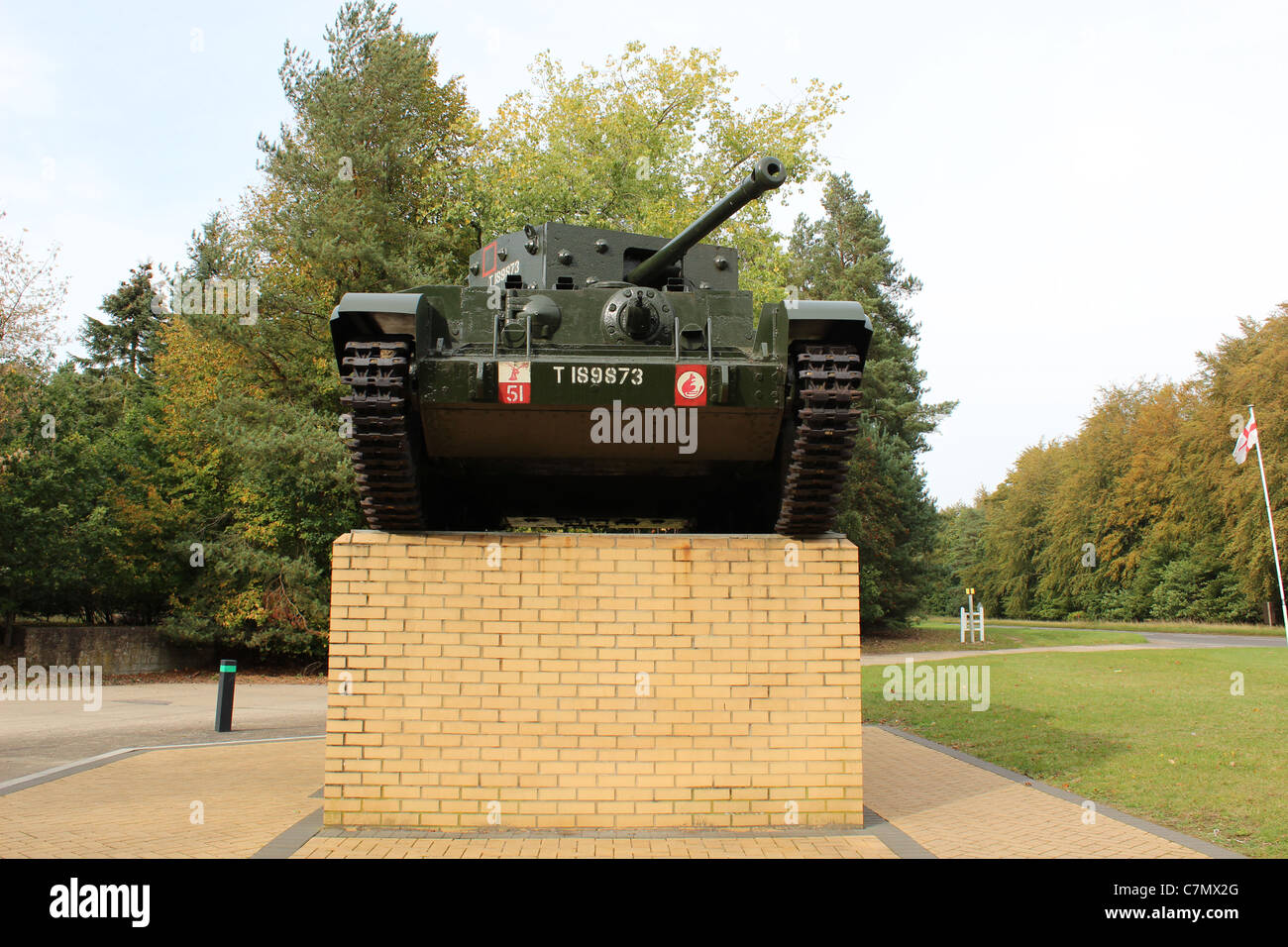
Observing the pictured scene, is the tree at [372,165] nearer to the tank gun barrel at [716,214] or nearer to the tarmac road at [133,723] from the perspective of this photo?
the tarmac road at [133,723]

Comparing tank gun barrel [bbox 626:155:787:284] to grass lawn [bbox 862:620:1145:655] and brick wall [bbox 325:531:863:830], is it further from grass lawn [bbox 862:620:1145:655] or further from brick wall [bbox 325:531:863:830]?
grass lawn [bbox 862:620:1145:655]

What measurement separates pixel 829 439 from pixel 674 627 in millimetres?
1542

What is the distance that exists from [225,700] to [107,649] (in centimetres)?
1212

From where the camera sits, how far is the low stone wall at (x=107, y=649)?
21.5 metres

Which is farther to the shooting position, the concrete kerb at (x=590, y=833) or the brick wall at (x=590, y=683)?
the brick wall at (x=590, y=683)

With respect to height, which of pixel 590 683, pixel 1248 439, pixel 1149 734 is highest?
pixel 1248 439

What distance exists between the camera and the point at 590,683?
638 cm

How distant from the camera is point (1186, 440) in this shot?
4541cm

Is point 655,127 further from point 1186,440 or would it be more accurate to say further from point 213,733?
point 1186,440

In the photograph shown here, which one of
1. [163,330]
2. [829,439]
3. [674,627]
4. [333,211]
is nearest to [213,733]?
[674,627]

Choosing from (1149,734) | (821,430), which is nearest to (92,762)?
(821,430)

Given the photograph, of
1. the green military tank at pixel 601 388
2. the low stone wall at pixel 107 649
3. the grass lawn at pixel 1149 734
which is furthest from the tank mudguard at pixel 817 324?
the low stone wall at pixel 107 649

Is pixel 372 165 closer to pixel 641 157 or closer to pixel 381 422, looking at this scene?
pixel 641 157

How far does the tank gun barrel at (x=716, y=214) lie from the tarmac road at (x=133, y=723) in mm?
6802
